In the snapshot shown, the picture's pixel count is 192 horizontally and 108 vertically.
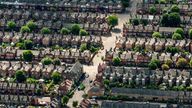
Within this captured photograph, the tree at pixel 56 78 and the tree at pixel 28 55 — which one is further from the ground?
the tree at pixel 28 55

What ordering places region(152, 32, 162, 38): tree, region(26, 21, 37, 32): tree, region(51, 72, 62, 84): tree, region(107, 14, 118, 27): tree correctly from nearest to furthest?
region(51, 72, 62, 84): tree < region(152, 32, 162, 38): tree < region(26, 21, 37, 32): tree < region(107, 14, 118, 27): tree

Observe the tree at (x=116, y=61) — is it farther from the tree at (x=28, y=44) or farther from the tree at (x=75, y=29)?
the tree at (x=28, y=44)

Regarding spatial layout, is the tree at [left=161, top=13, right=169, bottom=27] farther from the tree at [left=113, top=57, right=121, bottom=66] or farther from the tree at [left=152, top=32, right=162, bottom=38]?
the tree at [left=113, top=57, right=121, bottom=66]

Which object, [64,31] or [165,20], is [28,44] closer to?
[64,31]

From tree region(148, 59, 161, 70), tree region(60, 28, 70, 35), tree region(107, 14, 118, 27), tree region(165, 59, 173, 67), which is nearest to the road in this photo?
tree region(107, 14, 118, 27)

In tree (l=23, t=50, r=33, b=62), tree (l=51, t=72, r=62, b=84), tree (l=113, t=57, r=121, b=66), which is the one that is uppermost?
tree (l=23, t=50, r=33, b=62)

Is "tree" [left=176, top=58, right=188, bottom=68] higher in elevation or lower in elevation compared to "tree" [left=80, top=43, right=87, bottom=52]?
lower

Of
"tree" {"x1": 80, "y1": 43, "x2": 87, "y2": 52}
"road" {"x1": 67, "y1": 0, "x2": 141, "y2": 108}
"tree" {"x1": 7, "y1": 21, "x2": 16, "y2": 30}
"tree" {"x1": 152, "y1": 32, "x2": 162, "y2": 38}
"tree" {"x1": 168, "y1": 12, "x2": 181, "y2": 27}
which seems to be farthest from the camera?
"tree" {"x1": 7, "y1": 21, "x2": 16, "y2": 30}

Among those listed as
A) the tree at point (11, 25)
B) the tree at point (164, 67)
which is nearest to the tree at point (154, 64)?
the tree at point (164, 67)

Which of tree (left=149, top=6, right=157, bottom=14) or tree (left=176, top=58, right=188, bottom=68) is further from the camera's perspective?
tree (left=149, top=6, right=157, bottom=14)

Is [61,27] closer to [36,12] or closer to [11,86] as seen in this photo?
[36,12]

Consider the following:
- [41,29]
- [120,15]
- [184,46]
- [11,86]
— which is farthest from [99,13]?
[11,86]
